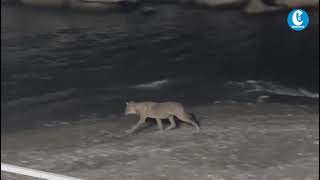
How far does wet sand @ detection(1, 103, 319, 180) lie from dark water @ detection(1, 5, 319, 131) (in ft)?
3.48

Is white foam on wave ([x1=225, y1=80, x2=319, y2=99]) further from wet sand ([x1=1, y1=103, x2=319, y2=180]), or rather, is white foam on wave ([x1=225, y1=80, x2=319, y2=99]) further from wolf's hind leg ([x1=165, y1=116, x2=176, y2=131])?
wolf's hind leg ([x1=165, y1=116, x2=176, y2=131])

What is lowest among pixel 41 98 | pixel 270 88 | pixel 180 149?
Answer: pixel 180 149

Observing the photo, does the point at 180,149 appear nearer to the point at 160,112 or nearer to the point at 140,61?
the point at 160,112

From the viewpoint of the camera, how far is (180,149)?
7594 millimetres

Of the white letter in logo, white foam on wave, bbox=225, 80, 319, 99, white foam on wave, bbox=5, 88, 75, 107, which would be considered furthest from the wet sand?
white foam on wave, bbox=225, 80, 319, 99

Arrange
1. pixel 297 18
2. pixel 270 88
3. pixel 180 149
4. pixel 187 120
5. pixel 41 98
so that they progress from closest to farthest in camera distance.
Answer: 1. pixel 180 149
2. pixel 187 120
3. pixel 297 18
4. pixel 41 98
5. pixel 270 88

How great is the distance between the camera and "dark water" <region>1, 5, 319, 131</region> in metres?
11.2

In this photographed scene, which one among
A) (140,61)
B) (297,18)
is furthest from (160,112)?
(140,61)

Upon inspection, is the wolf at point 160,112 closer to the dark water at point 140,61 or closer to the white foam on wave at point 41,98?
the dark water at point 140,61

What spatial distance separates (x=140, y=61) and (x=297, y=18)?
19.4ft

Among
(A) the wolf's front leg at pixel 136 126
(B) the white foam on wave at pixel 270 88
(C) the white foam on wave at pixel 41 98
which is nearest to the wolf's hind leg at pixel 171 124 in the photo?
(A) the wolf's front leg at pixel 136 126

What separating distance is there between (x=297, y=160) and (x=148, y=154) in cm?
151

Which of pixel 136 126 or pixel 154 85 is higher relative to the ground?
pixel 154 85

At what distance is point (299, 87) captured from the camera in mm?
12484
